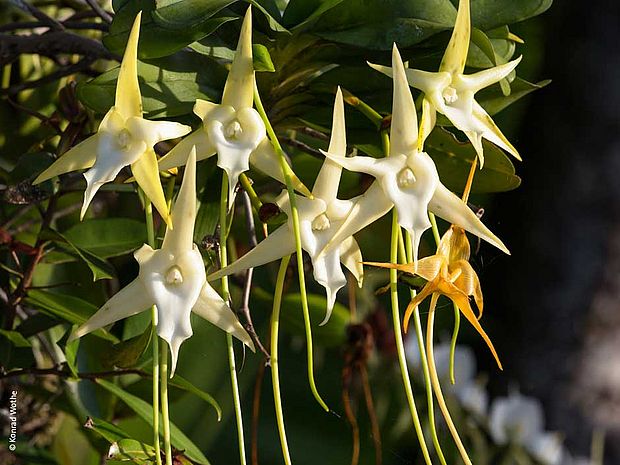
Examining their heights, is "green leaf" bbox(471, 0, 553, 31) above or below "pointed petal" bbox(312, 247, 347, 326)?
above

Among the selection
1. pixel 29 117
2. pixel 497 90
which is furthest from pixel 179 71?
pixel 29 117

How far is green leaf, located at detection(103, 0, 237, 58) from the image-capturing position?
40 cm

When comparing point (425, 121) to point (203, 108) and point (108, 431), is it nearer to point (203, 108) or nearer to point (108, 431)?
point (203, 108)

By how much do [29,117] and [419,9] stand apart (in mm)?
522

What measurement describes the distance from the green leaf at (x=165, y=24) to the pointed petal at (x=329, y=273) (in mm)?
130

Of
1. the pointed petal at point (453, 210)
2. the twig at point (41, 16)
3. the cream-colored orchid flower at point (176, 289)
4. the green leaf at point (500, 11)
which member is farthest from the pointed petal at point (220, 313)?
the twig at point (41, 16)

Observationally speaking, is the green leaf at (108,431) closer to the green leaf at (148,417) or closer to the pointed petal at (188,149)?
the green leaf at (148,417)

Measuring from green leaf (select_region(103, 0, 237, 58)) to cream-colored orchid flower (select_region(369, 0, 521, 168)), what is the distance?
0.30 ft

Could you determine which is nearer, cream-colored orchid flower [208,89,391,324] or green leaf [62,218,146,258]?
cream-colored orchid flower [208,89,391,324]

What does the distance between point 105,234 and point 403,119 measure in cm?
38

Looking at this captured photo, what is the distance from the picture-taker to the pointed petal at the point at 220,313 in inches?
15.5

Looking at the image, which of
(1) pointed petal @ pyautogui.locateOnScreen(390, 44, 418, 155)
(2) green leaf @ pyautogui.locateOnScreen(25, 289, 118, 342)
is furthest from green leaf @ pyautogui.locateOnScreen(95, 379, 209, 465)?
(1) pointed petal @ pyautogui.locateOnScreen(390, 44, 418, 155)

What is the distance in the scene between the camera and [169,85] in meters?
0.46

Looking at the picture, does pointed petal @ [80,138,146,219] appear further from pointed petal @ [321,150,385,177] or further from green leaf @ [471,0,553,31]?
green leaf @ [471,0,553,31]
